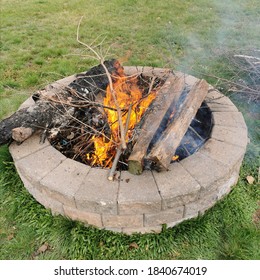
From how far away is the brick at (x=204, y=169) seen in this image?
102 inches

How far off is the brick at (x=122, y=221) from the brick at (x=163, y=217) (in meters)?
0.06

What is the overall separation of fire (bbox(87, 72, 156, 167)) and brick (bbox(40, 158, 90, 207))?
0.88 ft

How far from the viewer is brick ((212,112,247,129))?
3.20 meters

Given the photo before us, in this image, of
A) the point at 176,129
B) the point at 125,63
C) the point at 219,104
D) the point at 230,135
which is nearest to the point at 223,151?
the point at 230,135

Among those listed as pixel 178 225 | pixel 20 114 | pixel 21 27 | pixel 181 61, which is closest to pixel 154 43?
pixel 181 61

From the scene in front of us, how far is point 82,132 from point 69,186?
0.82 m

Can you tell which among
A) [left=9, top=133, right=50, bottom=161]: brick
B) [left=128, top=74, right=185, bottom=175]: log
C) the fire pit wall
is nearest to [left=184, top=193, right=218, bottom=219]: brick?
the fire pit wall

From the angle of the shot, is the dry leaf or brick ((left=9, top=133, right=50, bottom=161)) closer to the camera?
brick ((left=9, top=133, right=50, bottom=161))

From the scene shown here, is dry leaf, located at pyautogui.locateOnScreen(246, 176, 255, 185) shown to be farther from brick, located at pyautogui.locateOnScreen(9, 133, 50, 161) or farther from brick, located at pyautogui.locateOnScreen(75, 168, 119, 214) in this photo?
brick, located at pyautogui.locateOnScreen(9, 133, 50, 161)

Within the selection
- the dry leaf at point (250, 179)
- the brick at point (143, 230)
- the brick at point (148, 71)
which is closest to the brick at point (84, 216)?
the brick at point (143, 230)

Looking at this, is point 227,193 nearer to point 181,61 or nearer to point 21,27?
point 181,61

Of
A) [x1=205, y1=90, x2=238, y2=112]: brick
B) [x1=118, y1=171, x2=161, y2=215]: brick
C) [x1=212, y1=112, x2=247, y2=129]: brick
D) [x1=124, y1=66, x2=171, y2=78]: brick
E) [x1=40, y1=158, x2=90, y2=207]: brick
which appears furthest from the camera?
[x1=124, y1=66, x2=171, y2=78]: brick

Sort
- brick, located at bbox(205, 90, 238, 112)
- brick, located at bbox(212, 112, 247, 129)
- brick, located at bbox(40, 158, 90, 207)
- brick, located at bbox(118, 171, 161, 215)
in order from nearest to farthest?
brick, located at bbox(118, 171, 161, 215)
brick, located at bbox(40, 158, 90, 207)
brick, located at bbox(212, 112, 247, 129)
brick, located at bbox(205, 90, 238, 112)

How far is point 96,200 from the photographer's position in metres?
2.46
